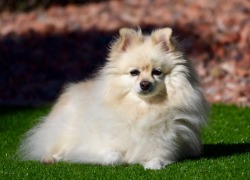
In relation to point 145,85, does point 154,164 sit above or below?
below

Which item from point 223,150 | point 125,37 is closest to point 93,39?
point 223,150

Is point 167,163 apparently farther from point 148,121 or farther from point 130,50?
point 130,50

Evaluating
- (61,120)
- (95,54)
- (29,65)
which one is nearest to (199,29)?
(95,54)

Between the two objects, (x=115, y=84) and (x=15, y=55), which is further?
(x=15, y=55)

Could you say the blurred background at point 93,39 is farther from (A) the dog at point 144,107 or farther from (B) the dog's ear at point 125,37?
(B) the dog's ear at point 125,37

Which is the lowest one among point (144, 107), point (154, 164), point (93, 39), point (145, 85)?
point (93, 39)

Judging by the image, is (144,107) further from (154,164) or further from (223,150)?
(223,150)
